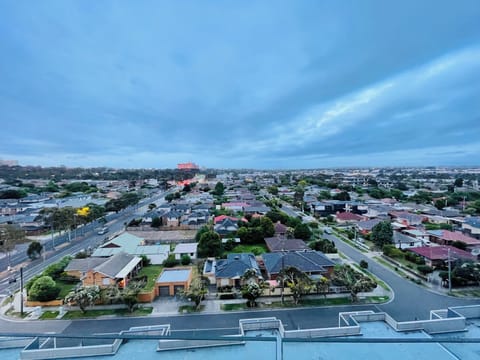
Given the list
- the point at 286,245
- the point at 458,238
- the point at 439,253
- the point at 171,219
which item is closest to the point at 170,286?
the point at 286,245

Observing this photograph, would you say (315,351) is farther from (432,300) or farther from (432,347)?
(432,300)

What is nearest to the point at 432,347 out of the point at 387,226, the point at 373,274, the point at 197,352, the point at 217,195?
the point at 197,352

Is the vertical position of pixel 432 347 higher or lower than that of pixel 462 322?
higher

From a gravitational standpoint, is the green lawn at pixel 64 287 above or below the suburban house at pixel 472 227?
below

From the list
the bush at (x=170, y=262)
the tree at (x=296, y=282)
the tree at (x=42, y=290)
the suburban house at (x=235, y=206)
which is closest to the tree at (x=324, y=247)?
the tree at (x=296, y=282)

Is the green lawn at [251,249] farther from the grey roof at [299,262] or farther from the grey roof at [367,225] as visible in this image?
the grey roof at [367,225]

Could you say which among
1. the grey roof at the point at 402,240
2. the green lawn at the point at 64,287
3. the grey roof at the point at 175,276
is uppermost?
the grey roof at the point at 175,276
